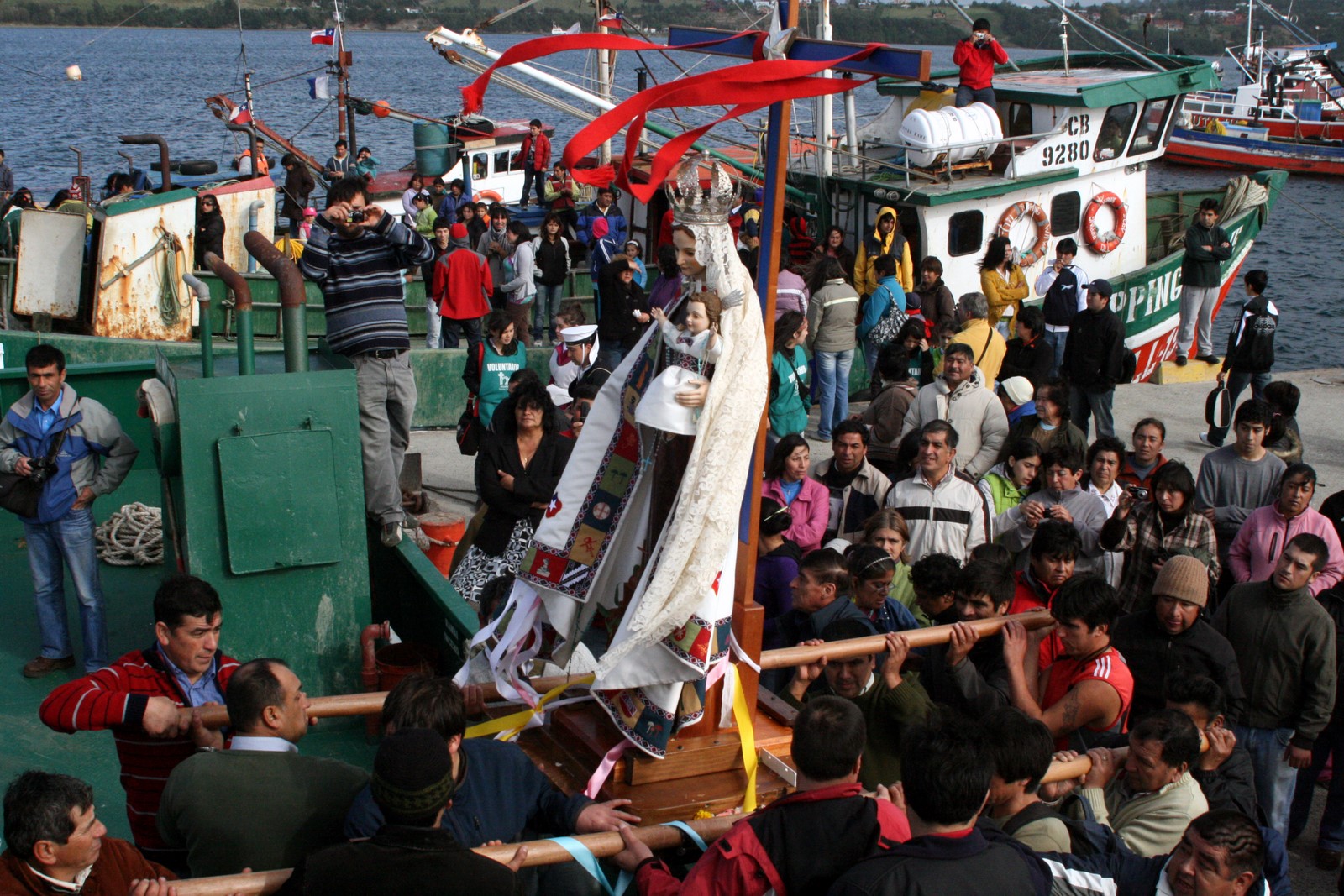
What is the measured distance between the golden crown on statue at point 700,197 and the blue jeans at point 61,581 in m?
3.72

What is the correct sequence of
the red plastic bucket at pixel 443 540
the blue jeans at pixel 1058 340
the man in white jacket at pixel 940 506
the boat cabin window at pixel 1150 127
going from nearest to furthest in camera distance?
the man in white jacket at pixel 940 506, the red plastic bucket at pixel 443 540, the blue jeans at pixel 1058 340, the boat cabin window at pixel 1150 127

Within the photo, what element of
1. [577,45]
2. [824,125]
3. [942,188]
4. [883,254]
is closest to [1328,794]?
[577,45]

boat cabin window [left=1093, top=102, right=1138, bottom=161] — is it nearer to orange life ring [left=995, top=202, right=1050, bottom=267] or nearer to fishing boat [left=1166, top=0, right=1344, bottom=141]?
orange life ring [left=995, top=202, right=1050, bottom=267]

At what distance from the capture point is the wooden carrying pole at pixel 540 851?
3121 mm

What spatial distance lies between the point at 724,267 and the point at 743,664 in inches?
49.0

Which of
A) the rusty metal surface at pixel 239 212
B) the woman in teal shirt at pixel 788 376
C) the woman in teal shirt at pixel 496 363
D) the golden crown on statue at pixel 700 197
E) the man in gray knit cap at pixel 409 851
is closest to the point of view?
the man in gray knit cap at pixel 409 851

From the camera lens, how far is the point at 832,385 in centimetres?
1167

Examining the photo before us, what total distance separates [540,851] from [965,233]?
12.6 meters

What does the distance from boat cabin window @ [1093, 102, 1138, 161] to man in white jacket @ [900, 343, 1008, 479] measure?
28.2ft

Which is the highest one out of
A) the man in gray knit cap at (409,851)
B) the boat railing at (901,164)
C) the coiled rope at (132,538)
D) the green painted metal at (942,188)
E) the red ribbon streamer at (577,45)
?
the red ribbon streamer at (577,45)

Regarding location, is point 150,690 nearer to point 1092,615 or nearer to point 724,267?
point 724,267

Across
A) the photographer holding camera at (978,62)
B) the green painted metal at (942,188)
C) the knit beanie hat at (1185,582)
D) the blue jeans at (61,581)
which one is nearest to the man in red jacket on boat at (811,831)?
the knit beanie hat at (1185,582)

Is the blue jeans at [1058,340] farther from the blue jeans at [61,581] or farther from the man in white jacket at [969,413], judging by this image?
the blue jeans at [61,581]

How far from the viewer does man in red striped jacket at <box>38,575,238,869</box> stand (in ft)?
12.8
